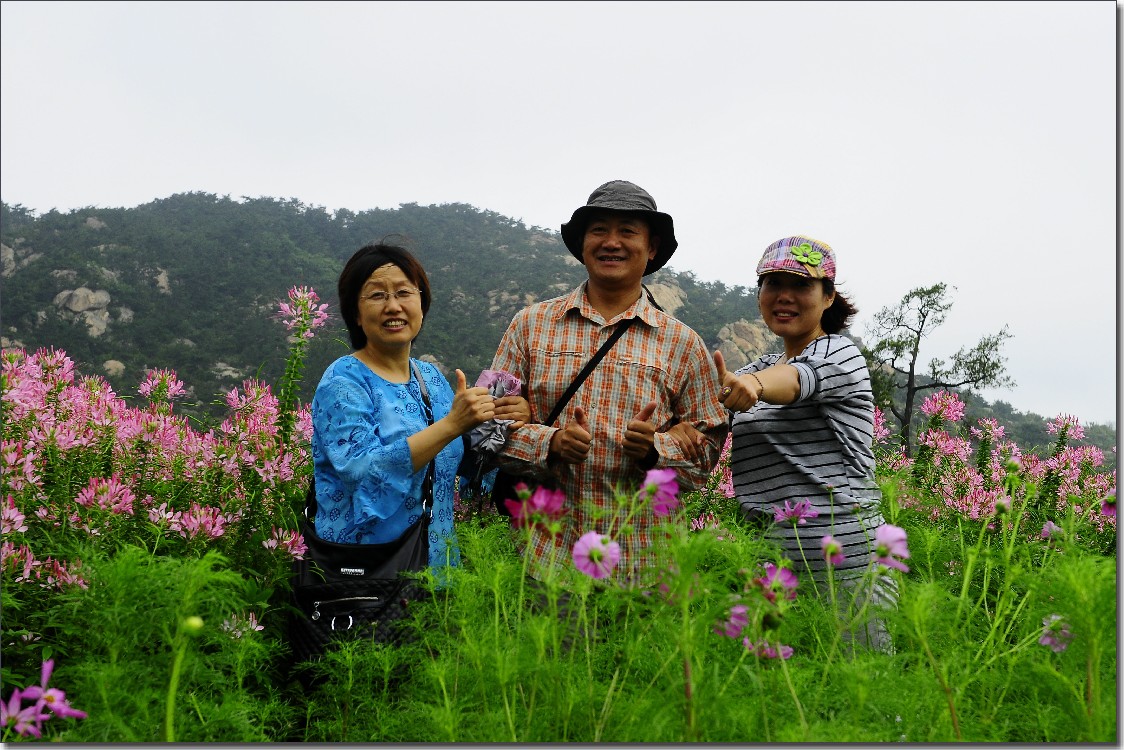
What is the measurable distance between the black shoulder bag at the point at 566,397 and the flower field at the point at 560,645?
15 cm

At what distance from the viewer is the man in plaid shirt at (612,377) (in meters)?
2.46

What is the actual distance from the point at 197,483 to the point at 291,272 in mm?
34042

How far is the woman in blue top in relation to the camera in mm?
2342

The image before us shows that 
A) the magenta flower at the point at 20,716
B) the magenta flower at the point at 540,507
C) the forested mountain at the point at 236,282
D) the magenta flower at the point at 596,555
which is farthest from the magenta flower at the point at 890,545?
the forested mountain at the point at 236,282

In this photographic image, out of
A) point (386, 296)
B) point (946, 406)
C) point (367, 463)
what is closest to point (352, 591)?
point (367, 463)

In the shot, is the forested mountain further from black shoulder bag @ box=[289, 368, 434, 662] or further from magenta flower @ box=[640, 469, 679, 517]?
magenta flower @ box=[640, 469, 679, 517]

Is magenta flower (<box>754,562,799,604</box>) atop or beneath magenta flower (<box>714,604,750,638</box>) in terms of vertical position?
atop

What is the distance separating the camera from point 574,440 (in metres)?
2.34

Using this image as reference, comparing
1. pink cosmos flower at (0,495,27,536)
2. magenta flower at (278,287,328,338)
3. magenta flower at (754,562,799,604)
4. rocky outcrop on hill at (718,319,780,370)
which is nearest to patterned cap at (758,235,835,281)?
magenta flower at (754,562,799,604)

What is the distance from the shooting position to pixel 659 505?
1.56 meters

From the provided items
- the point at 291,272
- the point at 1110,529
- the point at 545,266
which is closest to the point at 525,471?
the point at 1110,529

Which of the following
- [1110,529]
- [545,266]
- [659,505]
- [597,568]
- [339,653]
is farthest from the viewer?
[545,266]

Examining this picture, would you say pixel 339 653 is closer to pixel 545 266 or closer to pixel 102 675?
pixel 102 675

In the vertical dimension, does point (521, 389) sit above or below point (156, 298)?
below
